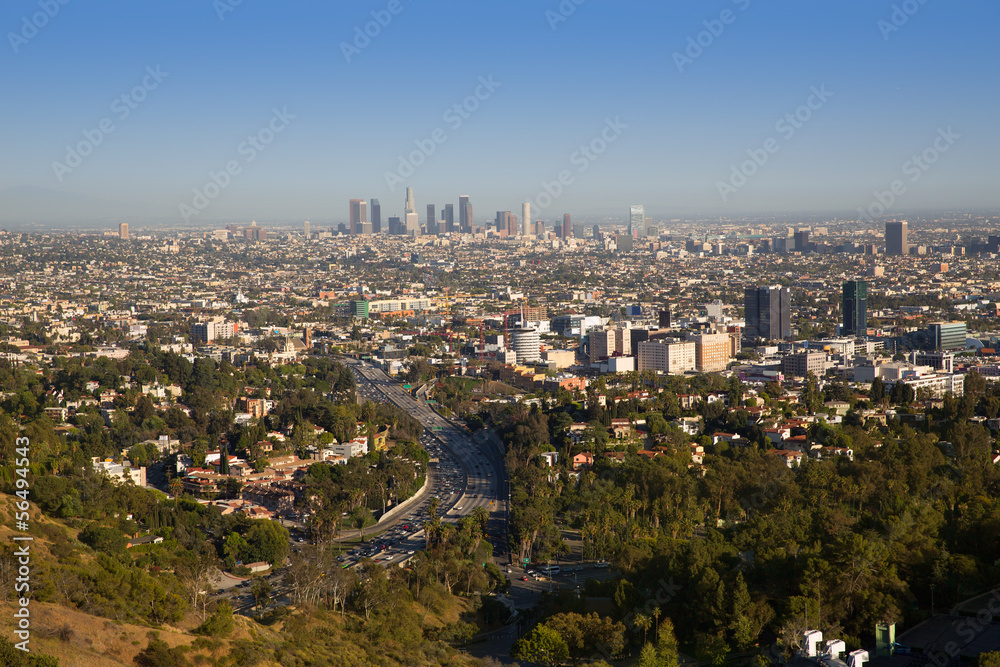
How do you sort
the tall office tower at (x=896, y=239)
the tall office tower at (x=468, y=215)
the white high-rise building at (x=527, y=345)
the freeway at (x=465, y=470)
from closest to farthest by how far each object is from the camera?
the freeway at (x=465, y=470)
the white high-rise building at (x=527, y=345)
the tall office tower at (x=896, y=239)
the tall office tower at (x=468, y=215)

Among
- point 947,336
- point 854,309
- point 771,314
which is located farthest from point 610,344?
point 947,336

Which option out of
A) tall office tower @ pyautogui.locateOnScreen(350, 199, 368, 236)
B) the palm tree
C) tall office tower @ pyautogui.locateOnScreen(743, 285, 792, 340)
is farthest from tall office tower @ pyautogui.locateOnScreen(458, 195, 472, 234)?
the palm tree

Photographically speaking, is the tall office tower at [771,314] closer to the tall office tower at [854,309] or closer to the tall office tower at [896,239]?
the tall office tower at [854,309]

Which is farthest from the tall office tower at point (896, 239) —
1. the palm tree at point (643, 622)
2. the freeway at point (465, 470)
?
the palm tree at point (643, 622)

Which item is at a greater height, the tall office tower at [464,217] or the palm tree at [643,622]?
the tall office tower at [464,217]

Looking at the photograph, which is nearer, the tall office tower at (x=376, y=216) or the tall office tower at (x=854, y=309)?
the tall office tower at (x=854, y=309)

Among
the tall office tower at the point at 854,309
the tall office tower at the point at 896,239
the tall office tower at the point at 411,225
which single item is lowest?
the tall office tower at the point at 854,309

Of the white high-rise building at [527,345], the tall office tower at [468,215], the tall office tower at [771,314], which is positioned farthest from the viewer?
the tall office tower at [468,215]
